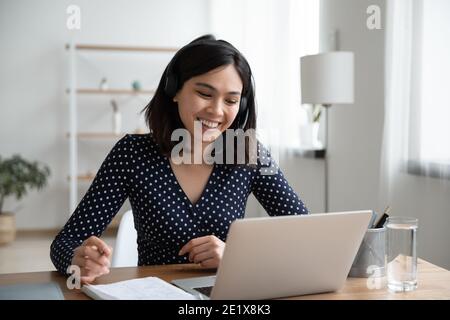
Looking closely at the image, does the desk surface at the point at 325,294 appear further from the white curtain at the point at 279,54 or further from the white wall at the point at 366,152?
the white curtain at the point at 279,54

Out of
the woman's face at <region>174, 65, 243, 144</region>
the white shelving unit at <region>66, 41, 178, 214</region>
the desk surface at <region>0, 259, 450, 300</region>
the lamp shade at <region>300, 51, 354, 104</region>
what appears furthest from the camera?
the white shelving unit at <region>66, 41, 178, 214</region>

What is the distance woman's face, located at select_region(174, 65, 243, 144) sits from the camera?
136 cm

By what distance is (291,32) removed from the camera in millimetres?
4055

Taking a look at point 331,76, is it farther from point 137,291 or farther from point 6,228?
→ point 6,228

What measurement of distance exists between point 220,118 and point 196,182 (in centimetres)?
20

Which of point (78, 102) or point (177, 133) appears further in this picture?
point (78, 102)

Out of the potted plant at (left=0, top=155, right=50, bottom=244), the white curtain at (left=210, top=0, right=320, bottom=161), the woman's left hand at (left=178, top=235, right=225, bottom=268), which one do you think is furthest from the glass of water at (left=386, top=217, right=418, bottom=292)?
the potted plant at (left=0, top=155, right=50, bottom=244)

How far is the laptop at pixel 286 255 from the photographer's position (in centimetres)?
93

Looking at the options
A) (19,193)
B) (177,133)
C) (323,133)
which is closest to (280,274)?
(177,133)

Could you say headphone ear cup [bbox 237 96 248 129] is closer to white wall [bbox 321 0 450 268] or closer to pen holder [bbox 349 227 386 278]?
pen holder [bbox 349 227 386 278]

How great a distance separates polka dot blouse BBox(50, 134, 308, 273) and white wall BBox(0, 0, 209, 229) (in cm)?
409

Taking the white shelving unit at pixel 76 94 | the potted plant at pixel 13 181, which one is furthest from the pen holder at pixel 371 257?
the white shelving unit at pixel 76 94

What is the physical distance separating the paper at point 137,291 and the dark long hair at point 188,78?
19.1 inches
